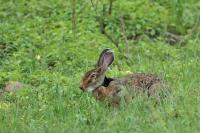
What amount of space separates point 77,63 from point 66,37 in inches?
44.6

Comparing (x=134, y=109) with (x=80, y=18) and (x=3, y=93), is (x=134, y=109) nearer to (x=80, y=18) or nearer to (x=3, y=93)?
(x=3, y=93)

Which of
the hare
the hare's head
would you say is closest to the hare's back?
the hare

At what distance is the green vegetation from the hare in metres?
0.13

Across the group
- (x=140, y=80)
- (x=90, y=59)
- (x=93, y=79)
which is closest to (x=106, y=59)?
(x=93, y=79)

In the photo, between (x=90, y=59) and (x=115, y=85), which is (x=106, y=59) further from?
(x=90, y=59)

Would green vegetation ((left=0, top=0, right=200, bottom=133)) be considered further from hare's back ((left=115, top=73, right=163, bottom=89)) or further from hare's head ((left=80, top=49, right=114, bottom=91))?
hare's back ((left=115, top=73, right=163, bottom=89))

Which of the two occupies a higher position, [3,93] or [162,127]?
[162,127]

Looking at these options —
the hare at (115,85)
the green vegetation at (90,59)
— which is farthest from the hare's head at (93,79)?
the green vegetation at (90,59)

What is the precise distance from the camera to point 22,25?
11.2 metres

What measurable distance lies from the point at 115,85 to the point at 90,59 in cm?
227

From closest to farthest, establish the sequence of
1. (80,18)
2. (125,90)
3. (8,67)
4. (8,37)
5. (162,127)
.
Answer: (162,127), (125,90), (8,67), (8,37), (80,18)

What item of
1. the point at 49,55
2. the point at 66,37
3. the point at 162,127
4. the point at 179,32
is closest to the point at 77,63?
the point at 49,55

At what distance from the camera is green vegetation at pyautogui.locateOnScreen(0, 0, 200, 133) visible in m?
6.66

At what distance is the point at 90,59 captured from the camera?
388 inches
